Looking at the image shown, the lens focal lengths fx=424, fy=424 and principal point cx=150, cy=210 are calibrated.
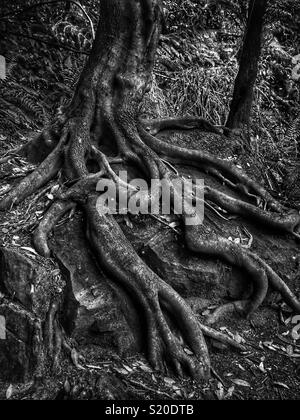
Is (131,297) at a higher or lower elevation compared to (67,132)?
lower

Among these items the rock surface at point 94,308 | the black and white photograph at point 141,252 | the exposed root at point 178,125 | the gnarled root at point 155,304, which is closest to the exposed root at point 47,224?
the black and white photograph at point 141,252

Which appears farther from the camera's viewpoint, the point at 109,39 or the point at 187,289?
the point at 109,39

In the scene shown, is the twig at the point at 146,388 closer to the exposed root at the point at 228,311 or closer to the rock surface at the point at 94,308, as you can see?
the rock surface at the point at 94,308

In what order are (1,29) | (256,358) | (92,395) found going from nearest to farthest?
(92,395) < (256,358) < (1,29)

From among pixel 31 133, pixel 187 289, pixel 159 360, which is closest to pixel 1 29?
pixel 31 133

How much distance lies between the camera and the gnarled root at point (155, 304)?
370 cm

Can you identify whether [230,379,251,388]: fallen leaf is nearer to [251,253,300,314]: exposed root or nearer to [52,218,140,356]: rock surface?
[52,218,140,356]: rock surface

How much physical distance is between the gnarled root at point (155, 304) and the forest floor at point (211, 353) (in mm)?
146

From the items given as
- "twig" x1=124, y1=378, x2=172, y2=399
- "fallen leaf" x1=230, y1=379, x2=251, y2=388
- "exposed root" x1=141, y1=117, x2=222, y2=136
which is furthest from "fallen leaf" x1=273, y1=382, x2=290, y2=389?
"exposed root" x1=141, y1=117, x2=222, y2=136

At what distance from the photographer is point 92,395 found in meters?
3.34

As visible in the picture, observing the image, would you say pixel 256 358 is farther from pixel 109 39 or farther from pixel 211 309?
pixel 109 39

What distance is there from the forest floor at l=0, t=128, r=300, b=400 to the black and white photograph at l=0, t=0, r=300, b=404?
0.01 meters

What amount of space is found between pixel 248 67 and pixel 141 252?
3.49 m

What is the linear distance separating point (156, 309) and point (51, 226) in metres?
1.27
